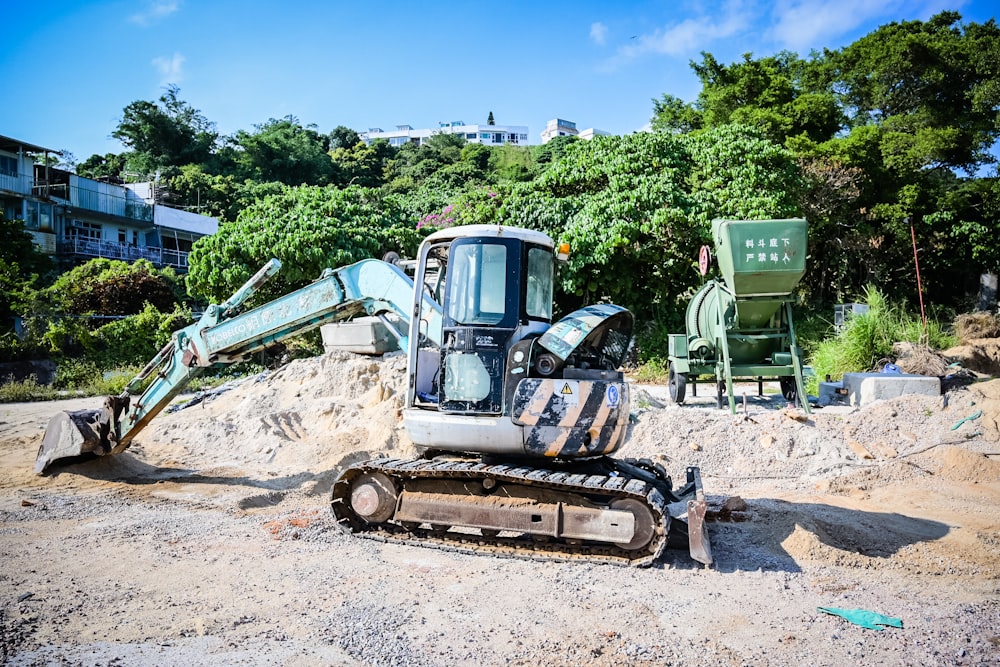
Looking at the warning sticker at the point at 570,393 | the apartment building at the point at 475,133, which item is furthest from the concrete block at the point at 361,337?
the apartment building at the point at 475,133

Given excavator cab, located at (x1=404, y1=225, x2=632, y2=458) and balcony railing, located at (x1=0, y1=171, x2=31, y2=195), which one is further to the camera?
balcony railing, located at (x1=0, y1=171, x2=31, y2=195)

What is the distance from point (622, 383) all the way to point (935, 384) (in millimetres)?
7859

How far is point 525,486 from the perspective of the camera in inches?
212

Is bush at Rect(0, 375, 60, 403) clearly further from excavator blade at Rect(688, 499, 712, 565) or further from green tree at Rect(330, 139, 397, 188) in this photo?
green tree at Rect(330, 139, 397, 188)

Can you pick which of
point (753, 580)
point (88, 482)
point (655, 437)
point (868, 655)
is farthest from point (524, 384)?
point (88, 482)

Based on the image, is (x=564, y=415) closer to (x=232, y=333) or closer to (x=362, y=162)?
(x=232, y=333)

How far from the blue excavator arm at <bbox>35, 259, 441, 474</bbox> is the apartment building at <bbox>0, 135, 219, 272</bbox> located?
24.8 m

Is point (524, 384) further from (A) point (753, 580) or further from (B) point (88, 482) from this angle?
(B) point (88, 482)

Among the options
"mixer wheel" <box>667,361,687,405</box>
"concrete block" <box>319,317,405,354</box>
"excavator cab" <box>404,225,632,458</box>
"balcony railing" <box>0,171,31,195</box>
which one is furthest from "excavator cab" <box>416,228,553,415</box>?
"balcony railing" <box>0,171,31,195</box>

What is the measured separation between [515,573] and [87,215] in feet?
112

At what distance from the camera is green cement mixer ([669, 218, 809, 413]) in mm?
10289

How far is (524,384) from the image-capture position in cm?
537

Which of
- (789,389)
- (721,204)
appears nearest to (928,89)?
(721,204)

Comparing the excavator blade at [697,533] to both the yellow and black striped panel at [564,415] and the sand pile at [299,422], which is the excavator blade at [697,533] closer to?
the yellow and black striped panel at [564,415]
